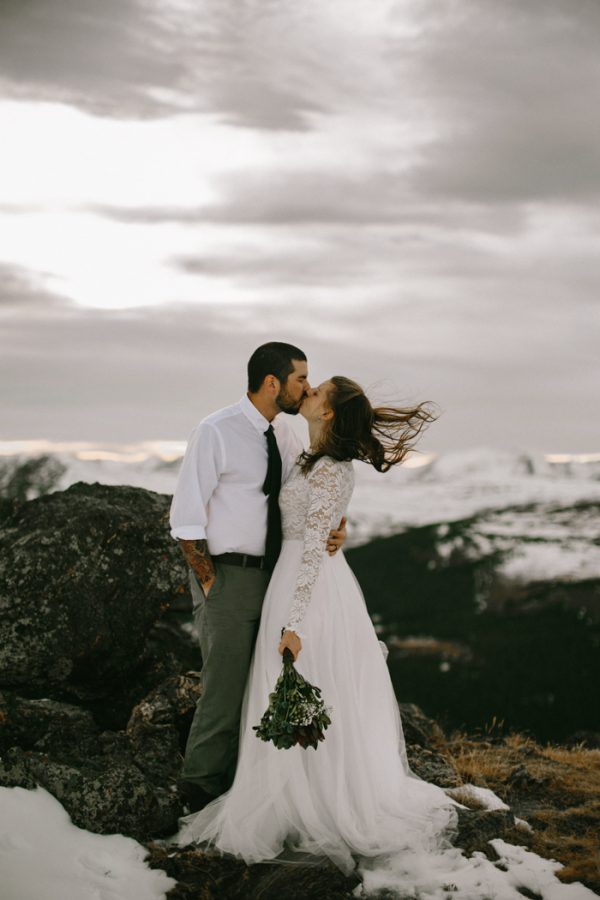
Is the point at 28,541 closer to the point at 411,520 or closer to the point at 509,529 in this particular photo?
the point at 509,529

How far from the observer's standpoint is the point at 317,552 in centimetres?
528

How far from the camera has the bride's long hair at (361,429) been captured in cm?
546

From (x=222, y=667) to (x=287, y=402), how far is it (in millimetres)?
1903

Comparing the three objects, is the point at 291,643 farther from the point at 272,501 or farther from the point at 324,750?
the point at 272,501

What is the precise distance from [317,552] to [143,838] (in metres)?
2.27

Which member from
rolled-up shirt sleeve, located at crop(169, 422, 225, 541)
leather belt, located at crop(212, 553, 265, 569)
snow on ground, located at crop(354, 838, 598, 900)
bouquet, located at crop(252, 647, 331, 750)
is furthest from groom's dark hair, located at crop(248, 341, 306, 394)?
snow on ground, located at crop(354, 838, 598, 900)

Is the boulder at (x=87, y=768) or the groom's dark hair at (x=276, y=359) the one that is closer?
the boulder at (x=87, y=768)

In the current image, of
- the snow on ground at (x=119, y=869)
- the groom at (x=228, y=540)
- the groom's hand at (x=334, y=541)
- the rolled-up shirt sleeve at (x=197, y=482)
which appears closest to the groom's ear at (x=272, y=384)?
the groom at (x=228, y=540)

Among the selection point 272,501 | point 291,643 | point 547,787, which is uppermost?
point 272,501

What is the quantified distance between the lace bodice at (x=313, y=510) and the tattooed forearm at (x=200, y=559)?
23.5 inches

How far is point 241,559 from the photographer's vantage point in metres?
5.66

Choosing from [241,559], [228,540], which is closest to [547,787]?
[241,559]

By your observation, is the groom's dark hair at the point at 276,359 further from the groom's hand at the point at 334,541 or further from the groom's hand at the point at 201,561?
the groom's hand at the point at 201,561

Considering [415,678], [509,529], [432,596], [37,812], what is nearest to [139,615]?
[37,812]
